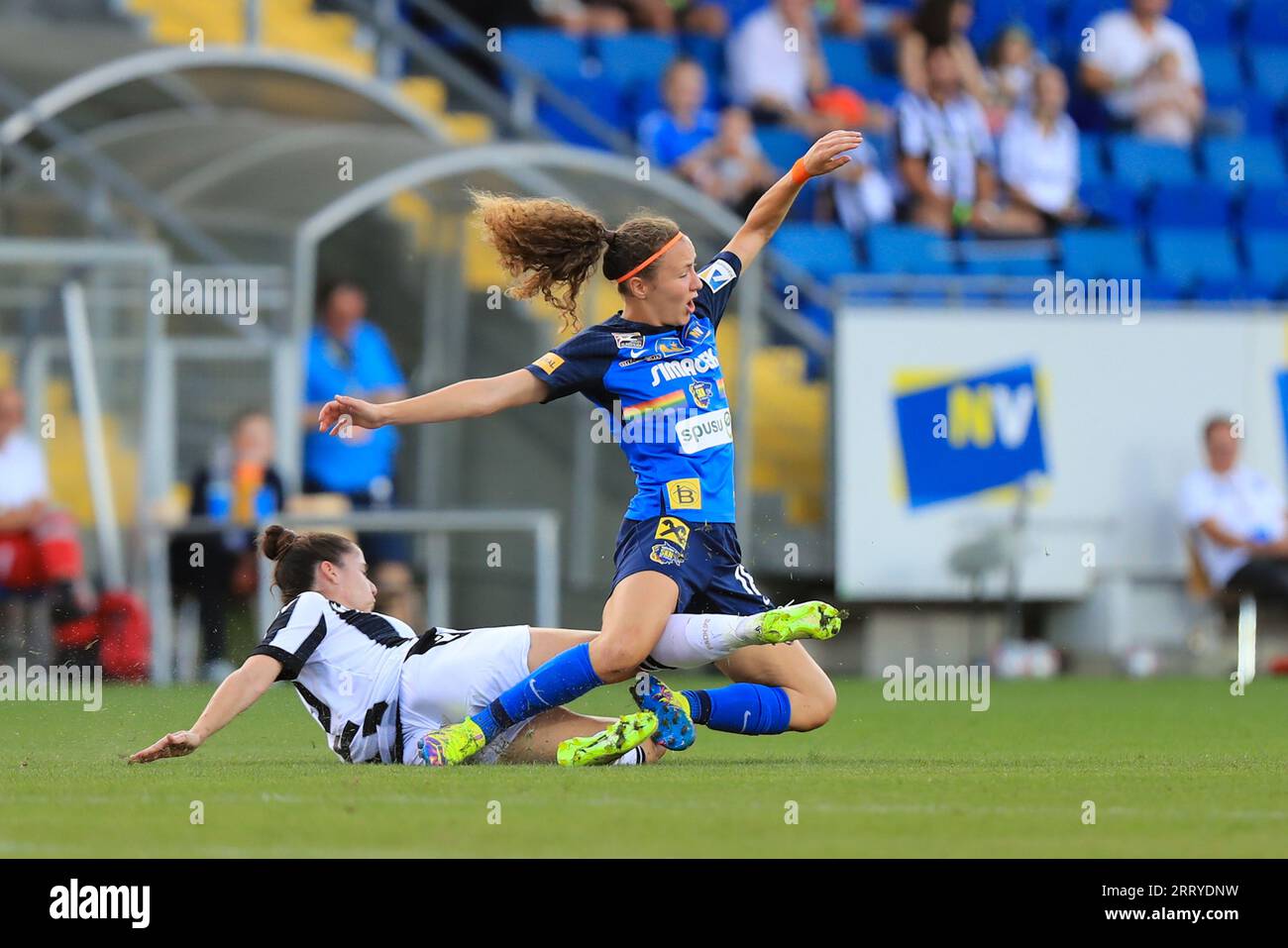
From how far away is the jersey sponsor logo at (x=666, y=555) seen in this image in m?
6.86

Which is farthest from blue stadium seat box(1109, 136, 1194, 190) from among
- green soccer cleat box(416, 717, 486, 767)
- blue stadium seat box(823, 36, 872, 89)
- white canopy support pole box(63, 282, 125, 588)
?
green soccer cleat box(416, 717, 486, 767)

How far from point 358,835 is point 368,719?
184 centimetres

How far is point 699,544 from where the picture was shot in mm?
6953

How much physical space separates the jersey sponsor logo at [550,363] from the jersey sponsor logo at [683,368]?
315 mm

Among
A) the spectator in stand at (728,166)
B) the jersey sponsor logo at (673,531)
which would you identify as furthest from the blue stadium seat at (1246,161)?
the jersey sponsor logo at (673,531)

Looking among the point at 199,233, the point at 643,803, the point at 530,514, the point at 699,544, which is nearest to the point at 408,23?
the point at 199,233

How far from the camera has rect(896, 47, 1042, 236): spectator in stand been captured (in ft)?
52.6

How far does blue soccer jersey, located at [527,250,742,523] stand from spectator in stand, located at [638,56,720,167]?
842cm

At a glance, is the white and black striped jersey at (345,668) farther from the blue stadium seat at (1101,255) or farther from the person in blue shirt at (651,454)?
the blue stadium seat at (1101,255)

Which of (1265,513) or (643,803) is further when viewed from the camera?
(1265,513)

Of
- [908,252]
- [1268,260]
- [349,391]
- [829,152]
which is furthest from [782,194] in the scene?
[1268,260]

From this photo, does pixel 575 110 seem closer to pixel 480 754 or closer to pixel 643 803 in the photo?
pixel 480 754

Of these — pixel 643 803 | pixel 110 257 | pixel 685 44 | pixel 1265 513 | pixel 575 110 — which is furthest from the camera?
pixel 685 44

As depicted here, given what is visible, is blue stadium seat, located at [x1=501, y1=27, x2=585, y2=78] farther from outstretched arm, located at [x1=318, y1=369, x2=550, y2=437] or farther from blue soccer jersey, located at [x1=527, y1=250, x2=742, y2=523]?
outstretched arm, located at [x1=318, y1=369, x2=550, y2=437]
